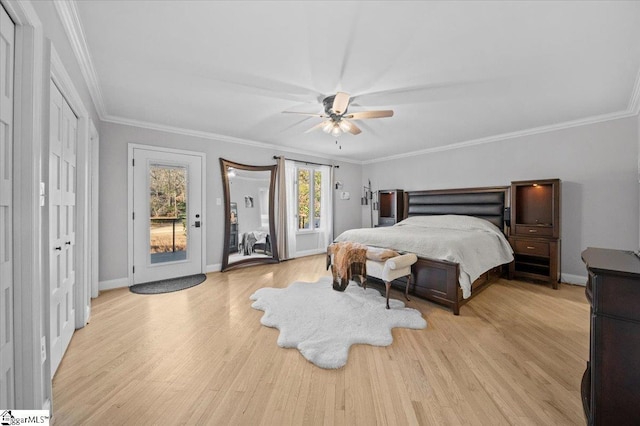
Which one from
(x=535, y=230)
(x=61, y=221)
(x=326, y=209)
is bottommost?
(x=535, y=230)

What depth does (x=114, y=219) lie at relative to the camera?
374 cm

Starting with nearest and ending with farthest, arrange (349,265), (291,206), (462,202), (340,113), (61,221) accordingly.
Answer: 1. (61,221)
2. (340,113)
3. (349,265)
4. (462,202)
5. (291,206)

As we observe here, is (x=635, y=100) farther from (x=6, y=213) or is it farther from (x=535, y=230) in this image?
(x=6, y=213)

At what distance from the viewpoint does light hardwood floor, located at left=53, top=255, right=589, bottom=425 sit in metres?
1.50

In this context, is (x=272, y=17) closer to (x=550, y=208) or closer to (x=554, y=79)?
(x=554, y=79)

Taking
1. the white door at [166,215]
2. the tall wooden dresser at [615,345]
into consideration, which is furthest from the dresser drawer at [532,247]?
the white door at [166,215]

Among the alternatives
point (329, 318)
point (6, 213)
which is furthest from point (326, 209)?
point (6, 213)

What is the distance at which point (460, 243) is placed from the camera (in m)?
3.14

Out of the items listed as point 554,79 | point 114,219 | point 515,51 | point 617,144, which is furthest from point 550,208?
point 114,219

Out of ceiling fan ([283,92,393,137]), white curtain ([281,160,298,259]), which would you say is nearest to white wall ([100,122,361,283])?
white curtain ([281,160,298,259])

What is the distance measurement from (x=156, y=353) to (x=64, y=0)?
259 centimetres

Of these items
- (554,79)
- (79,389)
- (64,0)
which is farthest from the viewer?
(554,79)

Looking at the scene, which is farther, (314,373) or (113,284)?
(113,284)

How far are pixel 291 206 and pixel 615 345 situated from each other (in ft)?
16.4
